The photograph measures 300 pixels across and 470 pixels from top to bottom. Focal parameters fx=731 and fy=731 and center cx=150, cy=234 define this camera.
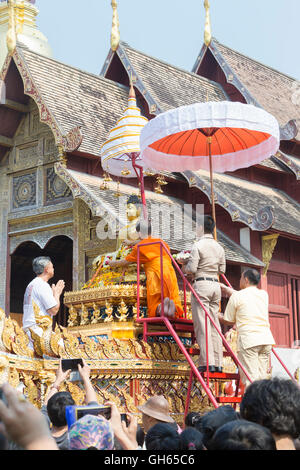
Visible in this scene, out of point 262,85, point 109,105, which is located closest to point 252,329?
point 109,105

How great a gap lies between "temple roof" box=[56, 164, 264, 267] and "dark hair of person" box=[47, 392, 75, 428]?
5831 millimetres

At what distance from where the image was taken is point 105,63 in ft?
47.0

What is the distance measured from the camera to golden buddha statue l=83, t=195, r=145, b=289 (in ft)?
25.6

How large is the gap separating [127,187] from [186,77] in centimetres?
487

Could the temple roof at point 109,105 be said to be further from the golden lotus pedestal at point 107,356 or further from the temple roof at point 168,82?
the golden lotus pedestal at point 107,356

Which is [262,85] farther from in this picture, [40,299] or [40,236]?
[40,299]

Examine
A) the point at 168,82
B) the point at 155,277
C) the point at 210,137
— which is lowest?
the point at 155,277

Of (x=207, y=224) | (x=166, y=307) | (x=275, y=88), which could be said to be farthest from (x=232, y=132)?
(x=275, y=88)

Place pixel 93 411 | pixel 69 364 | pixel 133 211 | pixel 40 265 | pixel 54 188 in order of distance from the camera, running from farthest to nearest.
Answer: pixel 54 188 → pixel 133 211 → pixel 40 265 → pixel 69 364 → pixel 93 411

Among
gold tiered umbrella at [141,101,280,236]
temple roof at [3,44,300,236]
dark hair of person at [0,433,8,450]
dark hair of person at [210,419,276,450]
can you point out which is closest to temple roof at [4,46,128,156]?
temple roof at [3,44,300,236]

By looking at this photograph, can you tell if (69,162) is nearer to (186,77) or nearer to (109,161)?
(109,161)

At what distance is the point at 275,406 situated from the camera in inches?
110

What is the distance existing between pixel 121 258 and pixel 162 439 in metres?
4.75
